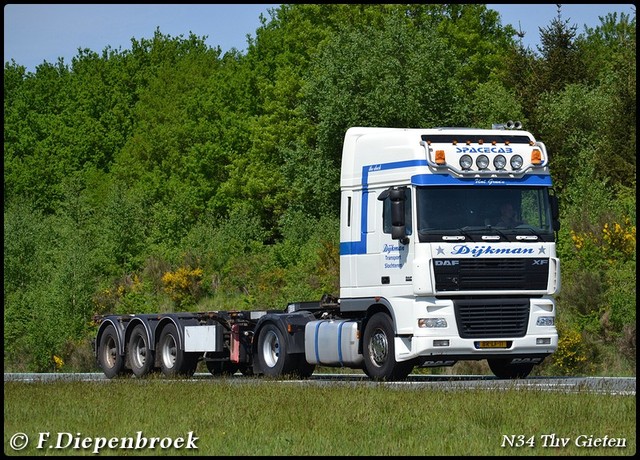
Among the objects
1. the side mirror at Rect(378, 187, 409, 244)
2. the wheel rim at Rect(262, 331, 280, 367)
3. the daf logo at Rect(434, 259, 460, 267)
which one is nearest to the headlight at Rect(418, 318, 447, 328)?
the daf logo at Rect(434, 259, 460, 267)

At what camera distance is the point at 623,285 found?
32656 millimetres

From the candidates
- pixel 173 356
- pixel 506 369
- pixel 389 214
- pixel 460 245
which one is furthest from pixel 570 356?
pixel 460 245

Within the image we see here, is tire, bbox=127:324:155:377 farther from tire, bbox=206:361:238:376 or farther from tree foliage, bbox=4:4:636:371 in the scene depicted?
tree foliage, bbox=4:4:636:371

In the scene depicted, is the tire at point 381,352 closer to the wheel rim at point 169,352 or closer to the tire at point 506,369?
the tire at point 506,369

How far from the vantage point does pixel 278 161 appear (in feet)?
212

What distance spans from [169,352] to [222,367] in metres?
1.30

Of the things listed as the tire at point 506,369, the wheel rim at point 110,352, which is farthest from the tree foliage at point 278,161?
the wheel rim at point 110,352

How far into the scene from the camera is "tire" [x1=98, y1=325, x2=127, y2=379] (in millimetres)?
27359

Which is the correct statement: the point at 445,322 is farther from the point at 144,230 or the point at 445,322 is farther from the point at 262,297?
the point at 144,230

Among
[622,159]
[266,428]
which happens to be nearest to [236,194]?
[622,159]

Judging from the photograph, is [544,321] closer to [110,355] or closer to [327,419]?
[327,419]

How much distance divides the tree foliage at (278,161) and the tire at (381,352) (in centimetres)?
938

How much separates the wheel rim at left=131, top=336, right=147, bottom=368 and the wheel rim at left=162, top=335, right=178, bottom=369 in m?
0.56

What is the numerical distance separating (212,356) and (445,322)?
20.0ft
